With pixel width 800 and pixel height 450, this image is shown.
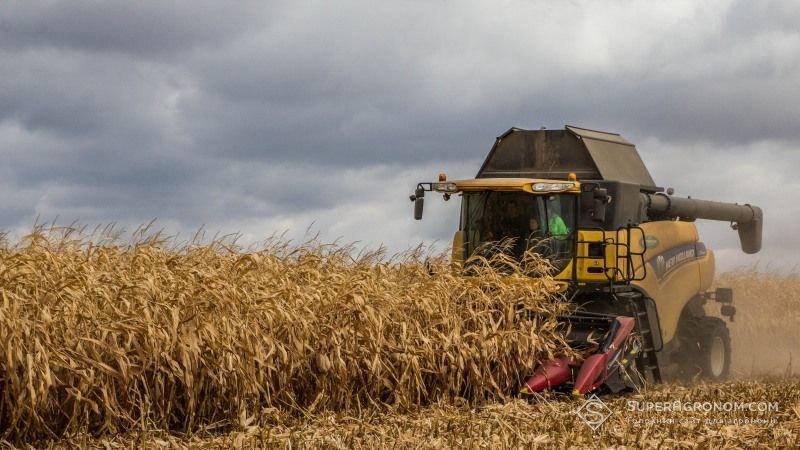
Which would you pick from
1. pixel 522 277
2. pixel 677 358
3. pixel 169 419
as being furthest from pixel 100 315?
pixel 677 358

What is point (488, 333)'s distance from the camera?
8.98 meters

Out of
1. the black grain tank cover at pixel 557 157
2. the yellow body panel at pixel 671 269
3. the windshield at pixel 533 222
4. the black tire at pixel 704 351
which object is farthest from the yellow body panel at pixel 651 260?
the black grain tank cover at pixel 557 157

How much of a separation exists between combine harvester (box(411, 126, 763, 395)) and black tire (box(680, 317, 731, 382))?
0.01m

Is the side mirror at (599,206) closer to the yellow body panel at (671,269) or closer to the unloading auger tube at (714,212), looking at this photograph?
the yellow body panel at (671,269)

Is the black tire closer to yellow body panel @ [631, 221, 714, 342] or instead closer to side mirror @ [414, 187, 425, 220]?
yellow body panel @ [631, 221, 714, 342]

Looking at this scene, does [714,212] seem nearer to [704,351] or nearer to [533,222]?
[704,351]

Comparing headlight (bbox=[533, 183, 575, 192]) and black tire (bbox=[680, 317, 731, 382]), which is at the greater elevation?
headlight (bbox=[533, 183, 575, 192])

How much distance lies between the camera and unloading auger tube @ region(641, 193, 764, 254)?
1226 centimetres

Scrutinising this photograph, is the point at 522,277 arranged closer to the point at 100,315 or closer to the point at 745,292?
the point at 100,315

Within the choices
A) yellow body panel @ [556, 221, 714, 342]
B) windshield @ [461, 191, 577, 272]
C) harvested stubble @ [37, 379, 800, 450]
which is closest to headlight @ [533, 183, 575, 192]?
windshield @ [461, 191, 577, 272]

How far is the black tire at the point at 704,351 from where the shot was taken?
1205cm

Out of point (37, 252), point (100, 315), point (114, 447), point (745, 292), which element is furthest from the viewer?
point (745, 292)

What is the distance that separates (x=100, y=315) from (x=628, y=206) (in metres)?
6.51

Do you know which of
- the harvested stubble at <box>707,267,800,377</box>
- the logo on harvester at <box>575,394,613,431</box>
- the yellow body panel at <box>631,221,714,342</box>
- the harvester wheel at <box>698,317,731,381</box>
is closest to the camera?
the logo on harvester at <box>575,394,613,431</box>
